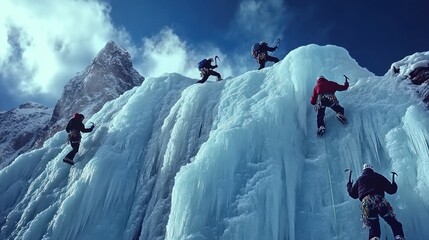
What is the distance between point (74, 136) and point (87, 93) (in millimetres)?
34814

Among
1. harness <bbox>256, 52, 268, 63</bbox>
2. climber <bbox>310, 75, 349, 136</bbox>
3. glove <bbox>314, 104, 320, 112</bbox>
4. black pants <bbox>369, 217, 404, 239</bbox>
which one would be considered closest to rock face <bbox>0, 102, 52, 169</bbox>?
harness <bbox>256, 52, 268, 63</bbox>

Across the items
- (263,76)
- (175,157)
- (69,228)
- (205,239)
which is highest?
(263,76)

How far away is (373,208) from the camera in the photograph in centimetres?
651

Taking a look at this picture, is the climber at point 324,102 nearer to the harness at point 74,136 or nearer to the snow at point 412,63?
the snow at point 412,63

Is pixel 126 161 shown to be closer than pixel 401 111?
No

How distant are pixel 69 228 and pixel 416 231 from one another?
7.30 m

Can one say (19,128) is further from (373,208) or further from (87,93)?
(373,208)

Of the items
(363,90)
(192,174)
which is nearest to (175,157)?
(192,174)

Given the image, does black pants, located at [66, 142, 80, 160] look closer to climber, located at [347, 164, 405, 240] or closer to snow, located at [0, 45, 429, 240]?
snow, located at [0, 45, 429, 240]

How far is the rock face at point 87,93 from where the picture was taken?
140ft

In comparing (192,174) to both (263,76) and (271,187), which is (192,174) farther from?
(263,76)

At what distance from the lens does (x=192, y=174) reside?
8086 mm

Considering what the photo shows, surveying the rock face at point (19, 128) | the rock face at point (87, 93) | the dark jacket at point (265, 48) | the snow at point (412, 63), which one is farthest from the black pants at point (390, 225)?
the rock face at point (19, 128)

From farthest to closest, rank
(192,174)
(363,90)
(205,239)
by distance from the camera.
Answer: (363,90)
(192,174)
(205,239)
